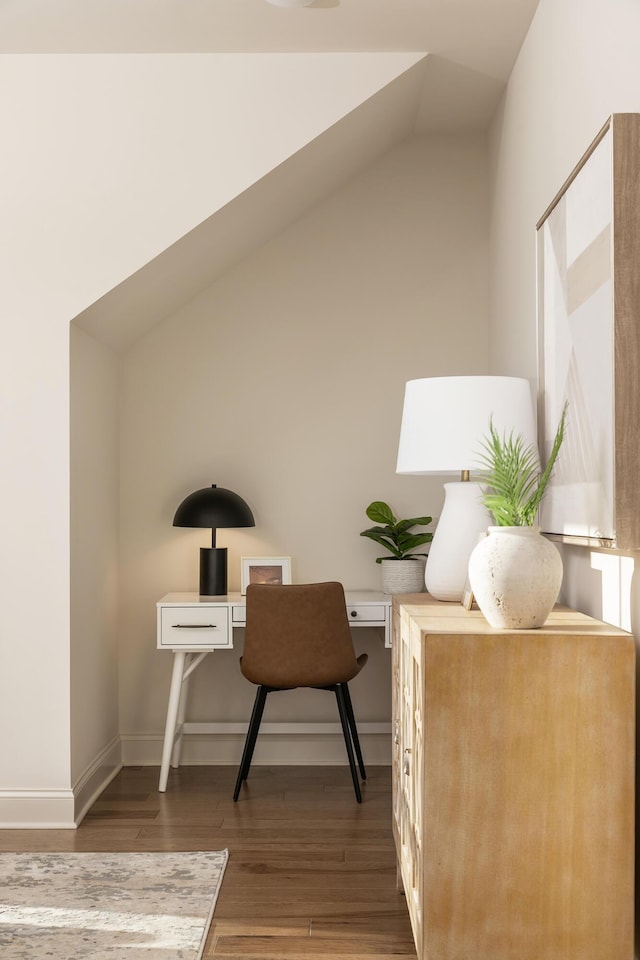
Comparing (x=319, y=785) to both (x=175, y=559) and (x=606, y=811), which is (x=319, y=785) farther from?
(x=606, y=811)

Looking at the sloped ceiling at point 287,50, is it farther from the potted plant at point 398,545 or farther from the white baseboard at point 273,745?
the white baseboard at point 273,745

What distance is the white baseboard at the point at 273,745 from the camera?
3.99m

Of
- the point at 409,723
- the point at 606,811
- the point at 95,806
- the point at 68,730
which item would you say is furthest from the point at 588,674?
the point at 95,806

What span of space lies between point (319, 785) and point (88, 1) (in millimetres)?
2972

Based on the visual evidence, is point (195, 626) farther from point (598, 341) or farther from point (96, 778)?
point (598, 341)

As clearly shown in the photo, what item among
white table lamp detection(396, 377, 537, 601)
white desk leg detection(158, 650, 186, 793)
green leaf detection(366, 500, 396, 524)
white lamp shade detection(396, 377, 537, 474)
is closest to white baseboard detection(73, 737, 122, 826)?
white desk leg detection(158, 650, 186, 793)

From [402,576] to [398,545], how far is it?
0.15 metres

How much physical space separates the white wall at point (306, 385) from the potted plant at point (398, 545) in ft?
0.52

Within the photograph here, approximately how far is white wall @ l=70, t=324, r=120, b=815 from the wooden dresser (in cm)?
185

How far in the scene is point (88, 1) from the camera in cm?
293

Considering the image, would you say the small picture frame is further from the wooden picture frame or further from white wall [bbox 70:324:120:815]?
the wooden picture frame

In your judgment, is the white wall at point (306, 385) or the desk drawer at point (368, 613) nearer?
the desk drawer at point (368, 613)

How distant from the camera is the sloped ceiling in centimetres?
299

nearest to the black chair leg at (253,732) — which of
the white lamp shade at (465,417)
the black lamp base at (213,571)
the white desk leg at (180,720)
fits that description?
the white desk leg at (180,720)
